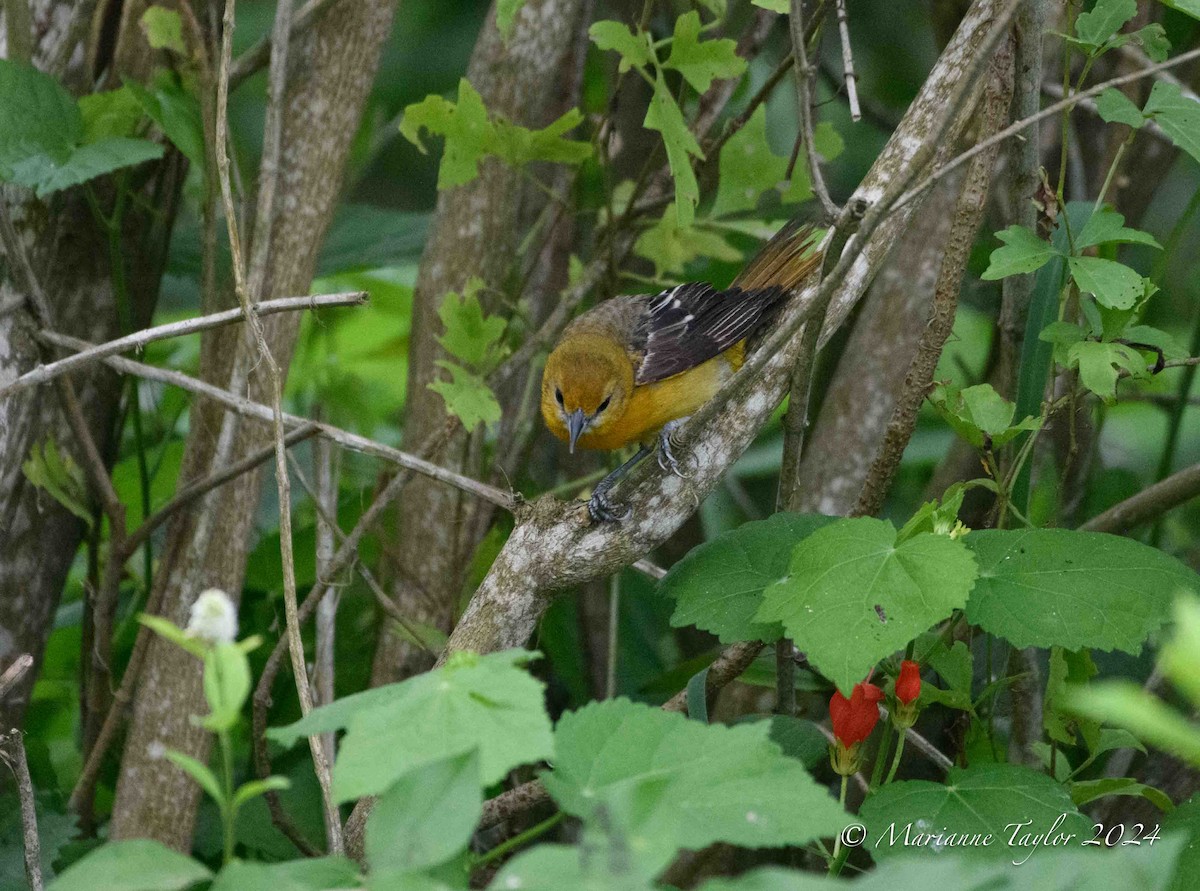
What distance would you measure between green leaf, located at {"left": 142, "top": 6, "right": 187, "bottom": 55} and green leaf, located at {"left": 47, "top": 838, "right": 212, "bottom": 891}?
2.09 m

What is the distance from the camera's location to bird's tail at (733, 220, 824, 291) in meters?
3.18

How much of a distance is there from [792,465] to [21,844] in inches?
73.8

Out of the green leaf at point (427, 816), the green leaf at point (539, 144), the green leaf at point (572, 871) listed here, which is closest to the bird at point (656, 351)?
the green leaf at point (539, 144)

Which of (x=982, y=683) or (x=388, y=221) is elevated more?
(x=388, y=221)

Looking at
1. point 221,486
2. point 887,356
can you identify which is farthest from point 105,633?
point 887,356

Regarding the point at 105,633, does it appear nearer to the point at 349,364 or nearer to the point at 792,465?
the point at 792,465

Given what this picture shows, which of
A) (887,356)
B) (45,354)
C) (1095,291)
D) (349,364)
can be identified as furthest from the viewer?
(349,364)

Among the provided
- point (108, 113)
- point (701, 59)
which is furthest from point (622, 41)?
point (108, 113)

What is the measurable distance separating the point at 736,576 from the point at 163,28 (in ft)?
6.06

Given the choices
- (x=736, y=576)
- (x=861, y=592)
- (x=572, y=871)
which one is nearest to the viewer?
(x=572, y=871)

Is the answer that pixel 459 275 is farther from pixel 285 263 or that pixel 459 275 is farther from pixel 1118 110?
pixel 1118 110

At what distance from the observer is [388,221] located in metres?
3.81

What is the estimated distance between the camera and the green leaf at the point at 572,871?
990 millimetres

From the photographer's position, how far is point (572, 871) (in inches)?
40.8
